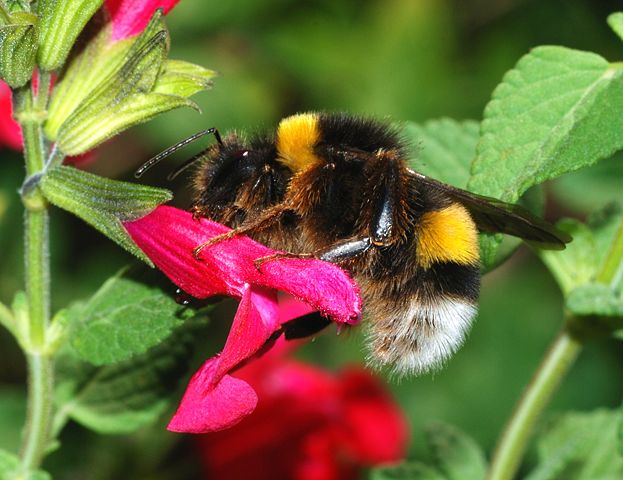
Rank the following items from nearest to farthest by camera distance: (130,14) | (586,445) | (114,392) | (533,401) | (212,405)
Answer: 1. (212,405)
2. (130,14)
3. (533,401)
4. (114,392)
5. (586,445)

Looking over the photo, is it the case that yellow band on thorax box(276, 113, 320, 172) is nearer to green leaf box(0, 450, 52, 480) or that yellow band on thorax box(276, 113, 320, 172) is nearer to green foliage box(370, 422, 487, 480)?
green leaf box(0, 450, 52, 480)

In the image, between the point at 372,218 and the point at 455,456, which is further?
the point at 455,456

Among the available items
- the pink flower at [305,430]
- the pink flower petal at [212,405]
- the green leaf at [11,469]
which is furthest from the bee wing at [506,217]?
the pink flower at [305,430]

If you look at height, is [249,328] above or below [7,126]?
above

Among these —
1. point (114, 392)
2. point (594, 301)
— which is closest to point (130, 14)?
point (114, 392)

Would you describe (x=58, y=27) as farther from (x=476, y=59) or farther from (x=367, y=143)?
(x=476, y=59)

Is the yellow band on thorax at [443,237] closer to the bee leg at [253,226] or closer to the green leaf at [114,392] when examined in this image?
the bee leg at [253,226]

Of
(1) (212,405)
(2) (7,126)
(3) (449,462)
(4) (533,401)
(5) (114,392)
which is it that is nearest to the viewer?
(1) (212,405)

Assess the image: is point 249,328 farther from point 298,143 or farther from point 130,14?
point 130,14
